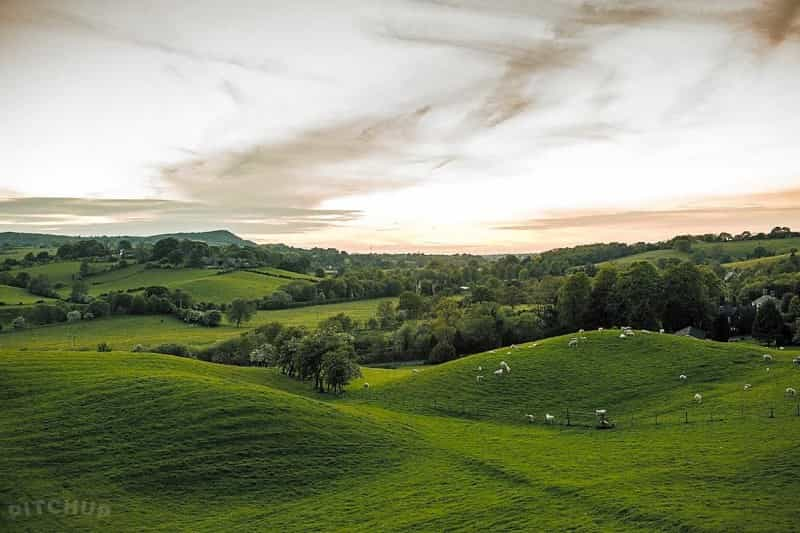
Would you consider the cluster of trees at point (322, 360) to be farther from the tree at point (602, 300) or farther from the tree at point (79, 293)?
the tree at point (79, 293)

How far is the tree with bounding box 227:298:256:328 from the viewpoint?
427 feet

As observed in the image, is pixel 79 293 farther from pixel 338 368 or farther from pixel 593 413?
pixel 593 413

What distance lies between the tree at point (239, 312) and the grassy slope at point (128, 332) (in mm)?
2320

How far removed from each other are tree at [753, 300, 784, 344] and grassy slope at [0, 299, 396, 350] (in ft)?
301

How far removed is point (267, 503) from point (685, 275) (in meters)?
84.3

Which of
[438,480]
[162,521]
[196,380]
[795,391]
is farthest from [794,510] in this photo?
[196,380]

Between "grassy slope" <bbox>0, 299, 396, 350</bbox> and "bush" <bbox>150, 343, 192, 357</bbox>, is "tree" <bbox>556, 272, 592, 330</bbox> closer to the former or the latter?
"grassy slope" <bbox>0, 299, 396, 350</bbox>

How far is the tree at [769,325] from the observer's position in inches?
3236

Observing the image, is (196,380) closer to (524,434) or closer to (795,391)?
(524,434)

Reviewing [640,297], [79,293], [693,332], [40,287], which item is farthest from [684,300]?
[40,287]

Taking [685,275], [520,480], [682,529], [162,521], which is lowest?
[162,521]

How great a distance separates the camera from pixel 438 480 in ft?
109

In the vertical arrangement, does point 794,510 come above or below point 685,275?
below

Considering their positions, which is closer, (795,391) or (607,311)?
(795,391)
